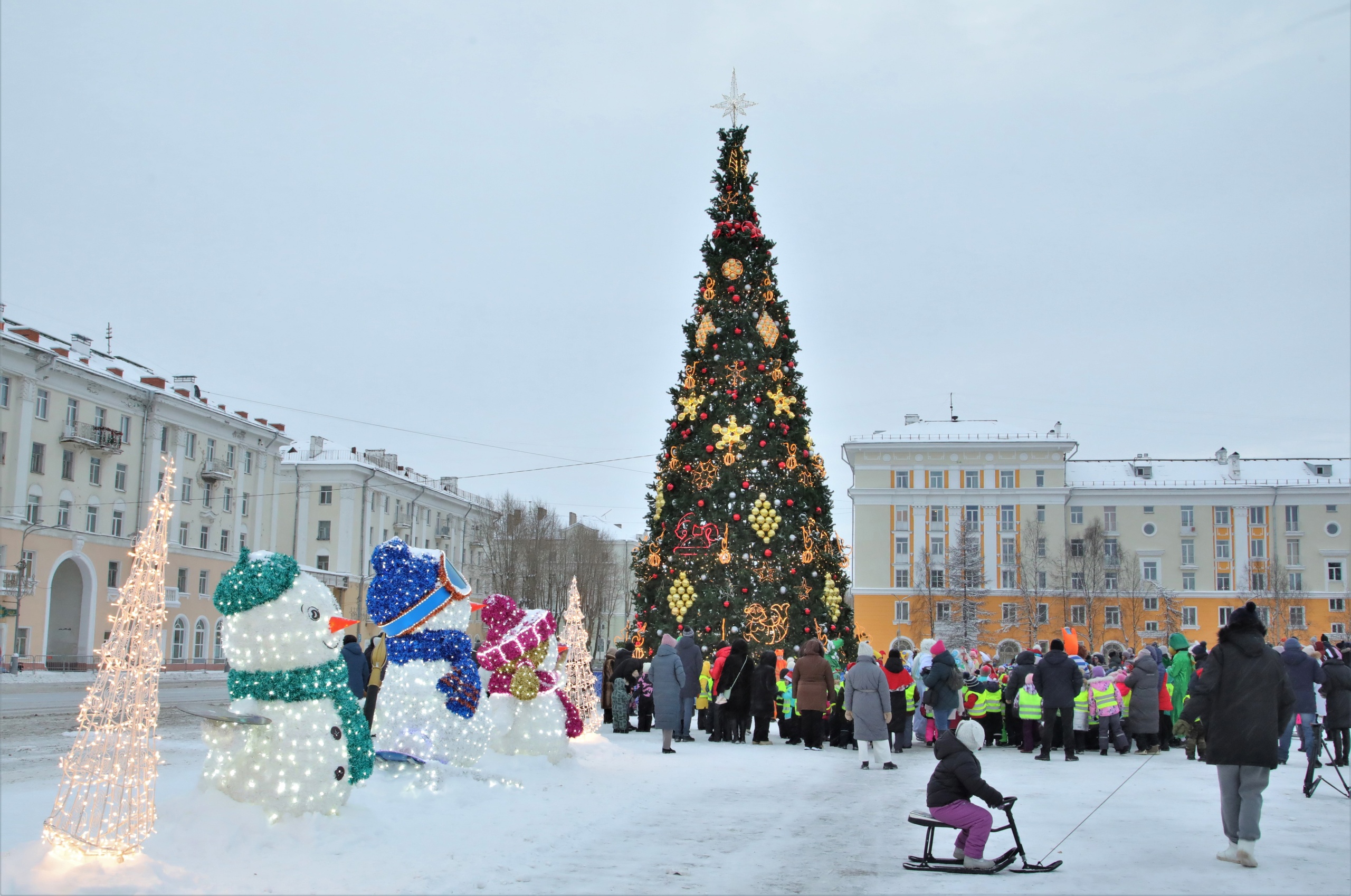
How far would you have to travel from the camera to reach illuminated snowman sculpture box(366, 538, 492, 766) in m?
9.88

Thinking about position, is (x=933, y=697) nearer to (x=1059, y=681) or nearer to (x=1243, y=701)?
(x=1059, y=681)

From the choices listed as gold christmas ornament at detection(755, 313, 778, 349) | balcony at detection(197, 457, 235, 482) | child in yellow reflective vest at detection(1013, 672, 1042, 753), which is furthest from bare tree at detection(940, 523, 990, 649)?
child in yellow reflective vest at detection(1013, 672, 1042, 753)

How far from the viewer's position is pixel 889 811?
10.2 m

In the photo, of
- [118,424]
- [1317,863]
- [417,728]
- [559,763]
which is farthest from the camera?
[118,424]

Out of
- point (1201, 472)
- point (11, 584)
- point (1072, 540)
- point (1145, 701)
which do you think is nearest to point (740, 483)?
point (1145, 701)

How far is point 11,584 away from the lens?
3616cm

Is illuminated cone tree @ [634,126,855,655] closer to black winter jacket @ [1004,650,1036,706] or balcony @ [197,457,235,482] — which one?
black winter jacket @ [1004,650,1036,706]

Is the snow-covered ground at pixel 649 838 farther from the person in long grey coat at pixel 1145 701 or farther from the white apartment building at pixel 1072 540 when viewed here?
the white apartment building at pixel 1072 540

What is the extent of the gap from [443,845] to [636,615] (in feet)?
41.2

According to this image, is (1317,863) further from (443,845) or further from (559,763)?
(559,763)

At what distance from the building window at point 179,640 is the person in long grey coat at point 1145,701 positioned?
131ft

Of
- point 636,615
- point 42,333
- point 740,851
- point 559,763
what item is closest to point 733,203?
point 636,615

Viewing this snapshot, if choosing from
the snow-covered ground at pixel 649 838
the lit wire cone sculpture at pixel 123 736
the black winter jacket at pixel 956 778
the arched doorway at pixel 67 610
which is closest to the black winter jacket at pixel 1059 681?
the snow-covered ground at pixel 649 838

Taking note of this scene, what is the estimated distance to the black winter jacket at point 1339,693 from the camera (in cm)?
1273
